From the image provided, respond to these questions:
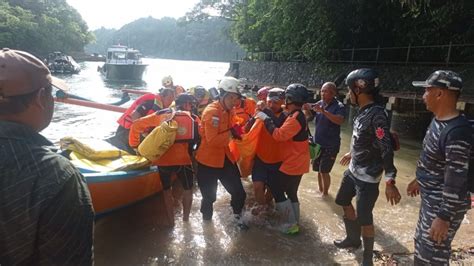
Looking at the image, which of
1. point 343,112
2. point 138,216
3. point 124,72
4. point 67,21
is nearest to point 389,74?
point 343,112

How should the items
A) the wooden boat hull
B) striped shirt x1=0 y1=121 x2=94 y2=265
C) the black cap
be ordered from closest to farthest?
striped shirt x1=0 y1=121 x2=94 y2=265, the black cap, the wooden boat hull

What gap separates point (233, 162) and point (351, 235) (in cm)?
160

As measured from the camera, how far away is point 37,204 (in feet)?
3.90

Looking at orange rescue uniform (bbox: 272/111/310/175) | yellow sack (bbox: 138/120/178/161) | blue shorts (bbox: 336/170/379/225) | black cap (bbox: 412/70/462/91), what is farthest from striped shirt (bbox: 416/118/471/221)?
yellow sack (bbox: 138/120/178/161)

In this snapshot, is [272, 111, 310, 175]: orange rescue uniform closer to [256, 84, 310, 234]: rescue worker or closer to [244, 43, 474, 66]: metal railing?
[256, 84, 310, 234]: rescue worker

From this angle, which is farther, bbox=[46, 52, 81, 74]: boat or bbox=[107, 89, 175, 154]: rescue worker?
bbox=[46, 52, 81, 74]: boat

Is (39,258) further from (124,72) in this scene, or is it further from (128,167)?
(124,72)

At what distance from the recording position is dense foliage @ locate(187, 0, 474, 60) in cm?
1227

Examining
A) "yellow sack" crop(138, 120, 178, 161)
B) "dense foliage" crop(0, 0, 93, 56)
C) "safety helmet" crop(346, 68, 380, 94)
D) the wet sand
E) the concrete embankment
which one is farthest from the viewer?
"dense foliage" crop(0, 0, 93, 56)

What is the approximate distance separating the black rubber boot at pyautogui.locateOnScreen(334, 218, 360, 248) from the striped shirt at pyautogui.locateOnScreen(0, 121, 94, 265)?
3419mm

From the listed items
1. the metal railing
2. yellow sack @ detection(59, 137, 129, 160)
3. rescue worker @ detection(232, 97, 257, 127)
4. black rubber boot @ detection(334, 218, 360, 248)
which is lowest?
black rubber boot @ detection(334, 218, 360, 248)

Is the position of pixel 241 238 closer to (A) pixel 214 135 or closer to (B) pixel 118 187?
(A) pixel 214 135

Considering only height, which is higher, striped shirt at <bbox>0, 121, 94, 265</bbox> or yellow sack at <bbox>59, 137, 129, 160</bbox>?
striped shirt at <bbox>0, 121, 94, 265</bbox>

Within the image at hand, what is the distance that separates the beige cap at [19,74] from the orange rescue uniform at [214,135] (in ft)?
9.29
